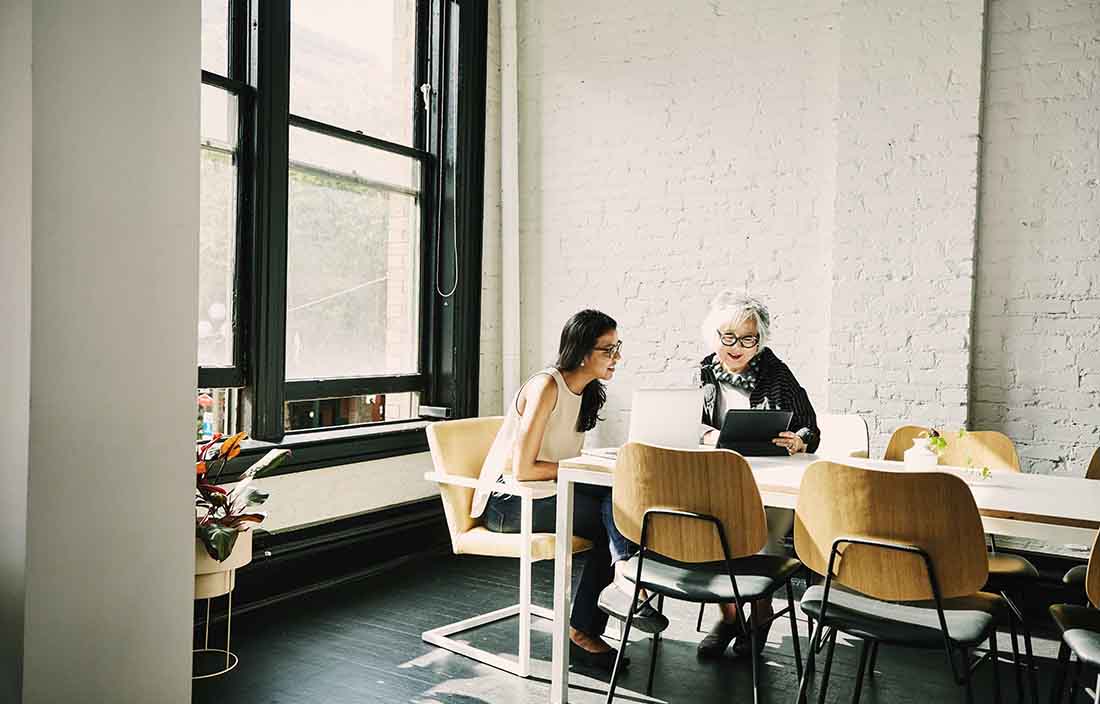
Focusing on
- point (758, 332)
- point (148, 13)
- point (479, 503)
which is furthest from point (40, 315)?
point (758, 332)

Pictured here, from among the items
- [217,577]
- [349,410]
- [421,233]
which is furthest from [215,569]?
[421,233]

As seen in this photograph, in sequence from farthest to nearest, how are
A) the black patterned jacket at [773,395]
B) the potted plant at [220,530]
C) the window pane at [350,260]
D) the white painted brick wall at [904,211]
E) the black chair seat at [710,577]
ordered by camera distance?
1. the window pane at [350,260]
2. the white painted brick wall at [904,211]
3. the black patterned jacket at [773,395]
4. the potted plant at [220,530]
5. the black chair seat at [710,577]

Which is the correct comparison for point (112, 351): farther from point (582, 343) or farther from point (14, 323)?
point (582, 343)

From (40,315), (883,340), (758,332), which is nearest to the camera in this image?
(40,315)

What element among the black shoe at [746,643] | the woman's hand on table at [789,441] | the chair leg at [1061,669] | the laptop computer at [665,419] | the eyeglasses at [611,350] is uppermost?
the eyeglasses at [611,350]

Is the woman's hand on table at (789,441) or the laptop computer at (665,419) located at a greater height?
the laptop computer at (665,419)

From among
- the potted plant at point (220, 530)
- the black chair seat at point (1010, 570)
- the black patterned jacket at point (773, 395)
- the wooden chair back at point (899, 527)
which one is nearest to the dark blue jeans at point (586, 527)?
the black patterned jacket at point (773, 395)

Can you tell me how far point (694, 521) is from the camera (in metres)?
2.80

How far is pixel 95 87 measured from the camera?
232 cm

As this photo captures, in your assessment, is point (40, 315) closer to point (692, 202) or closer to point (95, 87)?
point (95, 87)

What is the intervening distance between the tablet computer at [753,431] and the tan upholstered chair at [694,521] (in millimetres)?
591

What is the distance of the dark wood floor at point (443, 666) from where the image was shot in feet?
10.6

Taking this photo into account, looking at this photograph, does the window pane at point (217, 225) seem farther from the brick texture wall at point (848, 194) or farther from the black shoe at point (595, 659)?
the black shoe at point (595, 659)

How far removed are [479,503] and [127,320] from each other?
163 cm
